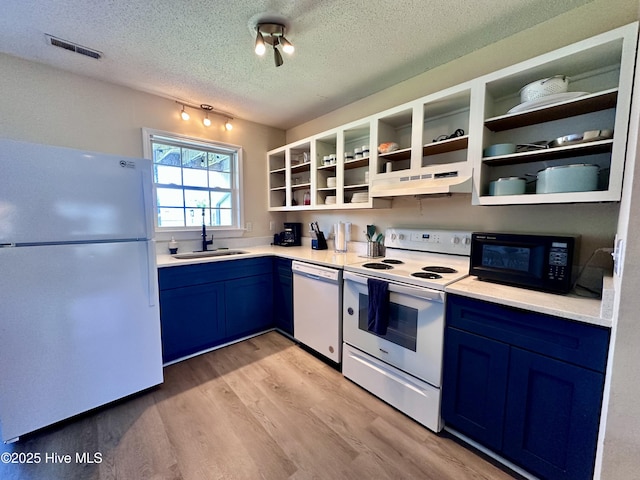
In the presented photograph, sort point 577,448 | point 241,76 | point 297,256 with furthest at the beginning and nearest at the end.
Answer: point 297,256 < point 241,76 < point 577,448

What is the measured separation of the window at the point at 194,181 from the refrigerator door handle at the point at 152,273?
3.36 ft

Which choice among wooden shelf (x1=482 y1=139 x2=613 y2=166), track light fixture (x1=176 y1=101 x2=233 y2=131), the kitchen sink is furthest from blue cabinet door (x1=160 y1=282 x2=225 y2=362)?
wooden shelf (x1=482 y1=139 x2=613 y2=166)

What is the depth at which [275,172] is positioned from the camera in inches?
134

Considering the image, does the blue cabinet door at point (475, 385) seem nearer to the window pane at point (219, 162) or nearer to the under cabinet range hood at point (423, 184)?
the under cabinet range hood at point (423, 184)

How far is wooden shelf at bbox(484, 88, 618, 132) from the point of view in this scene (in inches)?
49.9

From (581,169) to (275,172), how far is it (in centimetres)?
291

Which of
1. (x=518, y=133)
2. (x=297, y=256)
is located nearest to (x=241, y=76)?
(x=297, y=256)

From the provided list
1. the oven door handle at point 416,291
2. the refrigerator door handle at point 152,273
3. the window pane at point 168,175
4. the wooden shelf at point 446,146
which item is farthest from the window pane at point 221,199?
the wooden shelf at point 446,146

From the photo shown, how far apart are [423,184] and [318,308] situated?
132 centimetres

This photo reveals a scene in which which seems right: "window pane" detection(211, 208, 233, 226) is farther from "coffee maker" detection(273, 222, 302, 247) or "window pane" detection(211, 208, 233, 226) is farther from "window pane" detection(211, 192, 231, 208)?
"coffee maker" detection(273, 222, 302, 247)

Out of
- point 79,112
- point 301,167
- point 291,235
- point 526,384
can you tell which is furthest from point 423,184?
point 79,112

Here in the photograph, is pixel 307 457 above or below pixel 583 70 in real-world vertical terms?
below

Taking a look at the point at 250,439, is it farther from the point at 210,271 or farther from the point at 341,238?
the point at 341,238

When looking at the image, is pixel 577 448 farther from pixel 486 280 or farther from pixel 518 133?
pixel 518 133
